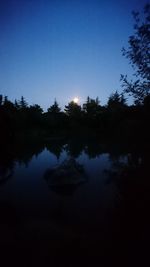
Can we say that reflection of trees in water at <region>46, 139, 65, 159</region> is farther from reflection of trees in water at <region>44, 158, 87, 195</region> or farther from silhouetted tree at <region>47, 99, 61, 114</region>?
silhouetted tree at <region>47, 99, 61, 114</region>

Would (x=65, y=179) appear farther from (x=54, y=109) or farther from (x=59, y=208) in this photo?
(x=54, y=109)

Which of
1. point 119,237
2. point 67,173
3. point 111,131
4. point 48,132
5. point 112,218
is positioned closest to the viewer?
point 119,237

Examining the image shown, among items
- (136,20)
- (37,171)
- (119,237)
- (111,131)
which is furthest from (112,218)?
(111,131)

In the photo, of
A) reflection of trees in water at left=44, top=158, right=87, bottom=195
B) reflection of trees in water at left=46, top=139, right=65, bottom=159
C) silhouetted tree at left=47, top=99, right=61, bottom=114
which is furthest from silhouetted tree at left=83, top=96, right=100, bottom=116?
reflection of trees in water at left=44, top=158, right=87, bottom=195

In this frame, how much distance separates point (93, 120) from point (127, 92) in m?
64.0

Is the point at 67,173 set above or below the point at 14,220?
above

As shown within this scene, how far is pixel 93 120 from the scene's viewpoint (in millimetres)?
75812

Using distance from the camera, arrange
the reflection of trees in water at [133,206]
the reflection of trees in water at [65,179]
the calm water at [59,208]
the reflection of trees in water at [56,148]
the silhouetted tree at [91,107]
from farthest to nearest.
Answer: the silhouetted tree at [91,107]
the reflection of trees in water at [56,148]
the reflection of trees in water at [65,179]
the calm water at [59,208]
the reflection of trees in water at [133,206]

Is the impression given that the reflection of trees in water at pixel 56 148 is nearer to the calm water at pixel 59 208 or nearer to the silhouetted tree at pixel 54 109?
the calm water at pixel 59 208

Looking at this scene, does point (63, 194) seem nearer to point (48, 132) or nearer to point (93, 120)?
point (48, 132)

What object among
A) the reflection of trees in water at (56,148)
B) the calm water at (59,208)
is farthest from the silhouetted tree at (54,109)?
the calm water at (59,208)

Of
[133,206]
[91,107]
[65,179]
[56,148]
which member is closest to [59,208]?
[65,179]

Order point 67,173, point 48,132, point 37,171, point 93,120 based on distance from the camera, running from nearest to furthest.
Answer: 1. point 67,173
2. point 37,171
3. point 48,132
4. point 93,120

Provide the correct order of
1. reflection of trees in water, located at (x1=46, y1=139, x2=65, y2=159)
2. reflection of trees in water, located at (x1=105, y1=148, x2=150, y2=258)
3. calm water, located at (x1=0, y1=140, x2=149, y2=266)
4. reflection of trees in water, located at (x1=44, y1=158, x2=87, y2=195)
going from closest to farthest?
reflection of trees in water, located at (x1=105, y1=148, x2=150, y2=258) < calm water, located at (x1=0, y1=140, x2=149, y2=266) < reflection of trees in water, located at (x1=44, y1=158, x2=87, y2=195) < reflection of trees in water, located at (x1=46, y1=139, x2=65, y2=159)
